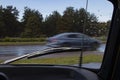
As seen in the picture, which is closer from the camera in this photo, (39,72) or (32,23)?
(32,23)

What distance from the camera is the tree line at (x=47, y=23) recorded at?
11.7ft

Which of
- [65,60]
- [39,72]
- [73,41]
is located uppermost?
[73,41]

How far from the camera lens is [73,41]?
3689mm

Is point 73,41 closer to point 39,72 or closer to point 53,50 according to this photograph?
point 53,50

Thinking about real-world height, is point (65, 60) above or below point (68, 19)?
below

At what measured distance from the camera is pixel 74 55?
3.79 m

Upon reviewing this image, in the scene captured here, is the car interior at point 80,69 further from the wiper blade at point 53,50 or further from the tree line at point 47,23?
the tree line at point 47,23

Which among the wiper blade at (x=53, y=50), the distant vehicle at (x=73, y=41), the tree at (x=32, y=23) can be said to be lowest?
the wiper blade at (x=53, y=50)

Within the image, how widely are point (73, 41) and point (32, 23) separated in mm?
438

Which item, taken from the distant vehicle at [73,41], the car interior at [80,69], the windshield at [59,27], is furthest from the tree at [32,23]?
the car interior at [80,69]

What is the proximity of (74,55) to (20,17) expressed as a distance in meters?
0.66

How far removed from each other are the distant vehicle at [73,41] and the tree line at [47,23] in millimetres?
49

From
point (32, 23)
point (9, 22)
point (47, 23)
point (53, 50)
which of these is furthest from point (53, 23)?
point (9, 22)

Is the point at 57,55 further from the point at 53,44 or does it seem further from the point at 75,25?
the point at 75,25
